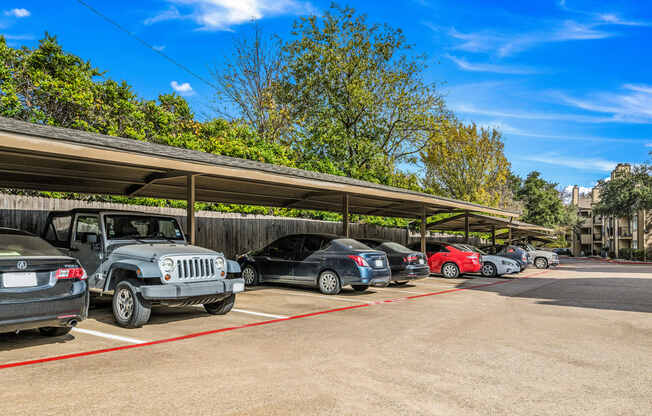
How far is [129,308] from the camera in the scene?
7.32m

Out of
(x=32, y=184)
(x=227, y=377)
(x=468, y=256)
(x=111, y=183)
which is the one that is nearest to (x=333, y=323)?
(x=227, y=377)

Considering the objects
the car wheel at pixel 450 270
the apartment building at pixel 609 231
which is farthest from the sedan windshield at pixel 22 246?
the apartment building at pixel 609 231

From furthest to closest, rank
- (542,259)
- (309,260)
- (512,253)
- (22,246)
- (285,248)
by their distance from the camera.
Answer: (542,259)
(512,253)
(285,248)
(309,260)
(22,246)

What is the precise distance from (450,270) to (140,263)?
14.2 metres

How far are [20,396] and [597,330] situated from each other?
806cm

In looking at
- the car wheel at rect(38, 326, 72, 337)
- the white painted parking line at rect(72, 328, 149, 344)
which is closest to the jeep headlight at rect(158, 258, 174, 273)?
the white painted parking line at rect(72, 328, 149, 344)

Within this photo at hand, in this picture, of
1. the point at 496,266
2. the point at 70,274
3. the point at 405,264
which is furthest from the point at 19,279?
the point at 496,266

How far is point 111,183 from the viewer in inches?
493

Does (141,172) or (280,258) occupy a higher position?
(141,172)

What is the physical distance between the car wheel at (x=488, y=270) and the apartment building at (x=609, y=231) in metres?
43.2

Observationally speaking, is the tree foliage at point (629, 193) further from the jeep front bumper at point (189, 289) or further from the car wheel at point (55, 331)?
the car wheel at point (55, 331)

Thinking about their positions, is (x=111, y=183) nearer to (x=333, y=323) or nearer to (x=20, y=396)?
(x=333, y=323)

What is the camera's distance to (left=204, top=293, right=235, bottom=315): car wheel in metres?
8.66

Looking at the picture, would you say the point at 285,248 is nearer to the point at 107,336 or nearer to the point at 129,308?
the point at 129,308
